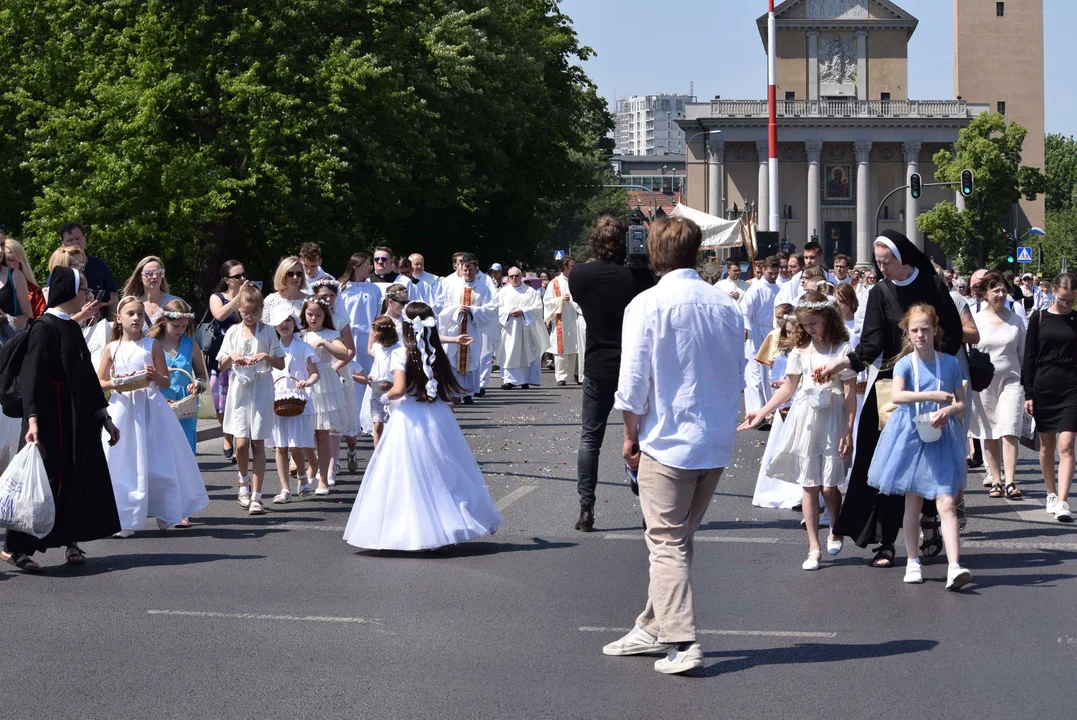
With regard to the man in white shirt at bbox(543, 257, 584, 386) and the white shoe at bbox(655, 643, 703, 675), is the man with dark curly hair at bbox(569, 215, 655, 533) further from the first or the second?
the man in white shirt at bbox(543, 257, 584, 386)

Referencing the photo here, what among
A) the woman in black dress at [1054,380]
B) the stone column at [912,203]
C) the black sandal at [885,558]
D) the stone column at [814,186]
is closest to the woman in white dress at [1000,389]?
the woman in black dress at [1054,380]

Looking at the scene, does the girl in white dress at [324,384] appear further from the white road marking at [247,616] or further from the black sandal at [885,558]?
the black sandal at [885,558]

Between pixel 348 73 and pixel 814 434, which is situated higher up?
pixel 348 73

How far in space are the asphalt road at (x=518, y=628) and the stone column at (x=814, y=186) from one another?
95.1 meters

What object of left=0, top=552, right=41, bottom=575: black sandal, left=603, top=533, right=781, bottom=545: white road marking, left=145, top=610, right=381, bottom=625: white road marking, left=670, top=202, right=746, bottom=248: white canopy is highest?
left=670, top=202, right=746, bottom=248: white canopy

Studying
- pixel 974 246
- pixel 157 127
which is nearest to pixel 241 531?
pixel 157 127

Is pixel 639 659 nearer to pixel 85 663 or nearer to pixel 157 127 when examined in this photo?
pixel 85 663

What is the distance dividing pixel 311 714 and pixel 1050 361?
7.45m

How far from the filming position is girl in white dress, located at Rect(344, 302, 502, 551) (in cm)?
974

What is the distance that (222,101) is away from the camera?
107 ft

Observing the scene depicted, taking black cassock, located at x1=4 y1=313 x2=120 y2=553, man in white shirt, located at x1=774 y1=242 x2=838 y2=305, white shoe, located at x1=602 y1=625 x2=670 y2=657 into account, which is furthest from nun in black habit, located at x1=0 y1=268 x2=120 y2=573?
man in white shirt, located at x1=774 y1=242 x2=838 y2=305

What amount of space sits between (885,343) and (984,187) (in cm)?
7368

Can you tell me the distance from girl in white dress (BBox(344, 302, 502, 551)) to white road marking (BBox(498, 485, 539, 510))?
1989 mm

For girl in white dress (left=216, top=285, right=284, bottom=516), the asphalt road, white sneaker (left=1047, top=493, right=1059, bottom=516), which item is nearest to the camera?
the asphalt road
